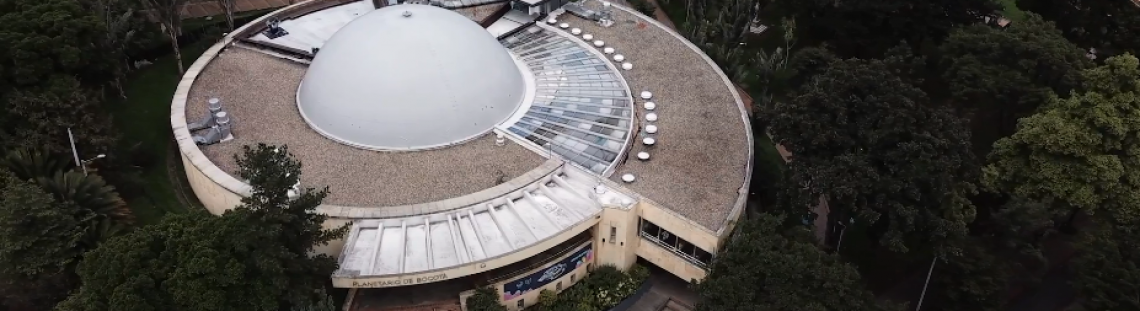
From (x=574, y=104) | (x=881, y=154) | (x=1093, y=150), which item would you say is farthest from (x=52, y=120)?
(x=1093, y=150)

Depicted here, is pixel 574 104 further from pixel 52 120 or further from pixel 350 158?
pixel 52 120

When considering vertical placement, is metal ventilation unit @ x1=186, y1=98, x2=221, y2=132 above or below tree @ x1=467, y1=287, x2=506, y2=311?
above

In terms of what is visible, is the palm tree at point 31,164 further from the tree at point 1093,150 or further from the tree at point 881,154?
the tree at point 1093,150

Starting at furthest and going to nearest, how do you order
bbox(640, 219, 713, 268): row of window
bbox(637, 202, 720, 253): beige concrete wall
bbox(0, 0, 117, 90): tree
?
bbox(0, 0, 117, 90): tree → bbox(640, 219, 713, 268): row of window → bbox(637, 202, 720, 253): beige concrete wall

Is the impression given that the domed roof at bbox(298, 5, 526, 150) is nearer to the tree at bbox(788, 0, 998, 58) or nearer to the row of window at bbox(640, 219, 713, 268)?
the row of window at bbox(640, 219, 713, 268)

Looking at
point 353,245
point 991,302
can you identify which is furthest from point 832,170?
point 353,245

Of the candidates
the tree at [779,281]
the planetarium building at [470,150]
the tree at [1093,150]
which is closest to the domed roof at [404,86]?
the planetarium building at [470,150]

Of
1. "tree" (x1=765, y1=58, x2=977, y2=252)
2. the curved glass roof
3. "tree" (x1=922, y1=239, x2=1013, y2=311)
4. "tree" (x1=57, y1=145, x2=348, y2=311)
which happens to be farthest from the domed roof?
"tree" (x1=922, y1=239, x2=1013, y2=311)

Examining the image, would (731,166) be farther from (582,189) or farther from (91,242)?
(91,242)
